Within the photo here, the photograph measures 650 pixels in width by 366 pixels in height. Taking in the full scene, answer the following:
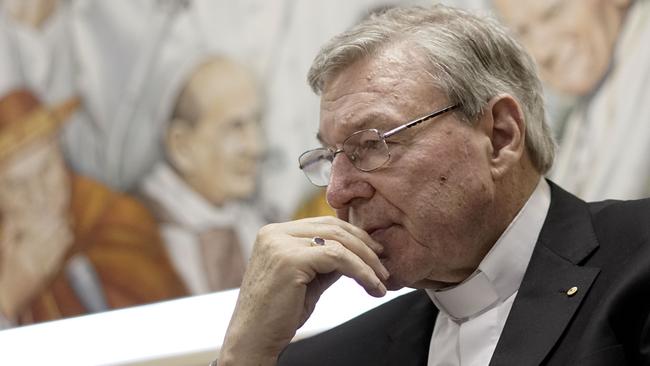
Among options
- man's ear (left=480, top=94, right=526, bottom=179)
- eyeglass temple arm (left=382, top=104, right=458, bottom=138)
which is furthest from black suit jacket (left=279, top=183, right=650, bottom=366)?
eyeglass temple arm (left=382, top=104, right=458, bottom=138)

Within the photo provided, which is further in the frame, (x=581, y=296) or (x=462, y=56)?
(x=462, y=56)

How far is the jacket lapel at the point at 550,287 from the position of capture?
2584mm

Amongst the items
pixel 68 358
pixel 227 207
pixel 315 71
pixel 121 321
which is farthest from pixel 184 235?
pixel 315 71

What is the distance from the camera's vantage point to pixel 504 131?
279 cm

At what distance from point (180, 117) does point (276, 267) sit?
203 cm

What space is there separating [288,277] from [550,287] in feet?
2.05

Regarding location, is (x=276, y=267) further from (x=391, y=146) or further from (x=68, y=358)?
(x=68, y=358)

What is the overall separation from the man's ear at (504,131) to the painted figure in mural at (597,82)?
1589 millimetres

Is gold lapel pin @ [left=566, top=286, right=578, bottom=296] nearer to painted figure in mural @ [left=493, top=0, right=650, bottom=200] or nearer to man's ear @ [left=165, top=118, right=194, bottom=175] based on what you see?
painted figure in mural @ [left=493, top=0, right=650, bottom=200]

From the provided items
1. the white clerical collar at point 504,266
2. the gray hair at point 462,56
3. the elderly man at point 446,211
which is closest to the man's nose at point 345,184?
the elderly man at point 446,211

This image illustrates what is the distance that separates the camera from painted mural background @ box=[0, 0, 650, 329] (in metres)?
4.60

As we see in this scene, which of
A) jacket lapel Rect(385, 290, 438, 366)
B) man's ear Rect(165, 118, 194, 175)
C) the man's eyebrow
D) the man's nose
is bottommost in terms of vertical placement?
man's ear Rect(165, 118, 194, 175)

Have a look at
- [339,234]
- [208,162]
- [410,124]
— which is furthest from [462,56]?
[208,162]

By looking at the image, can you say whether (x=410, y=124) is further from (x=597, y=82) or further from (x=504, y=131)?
(x=597, y=82)
